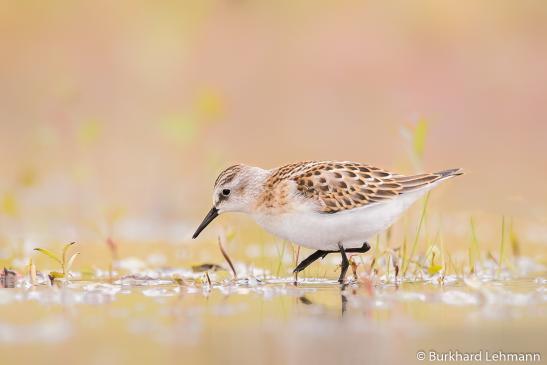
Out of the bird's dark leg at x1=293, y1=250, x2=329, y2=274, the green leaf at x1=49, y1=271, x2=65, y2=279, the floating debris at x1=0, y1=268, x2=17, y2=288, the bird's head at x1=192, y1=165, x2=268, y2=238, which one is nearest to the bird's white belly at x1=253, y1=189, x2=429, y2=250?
the bird's dark leg at x1=293, y1=250, x2=329, y2=274

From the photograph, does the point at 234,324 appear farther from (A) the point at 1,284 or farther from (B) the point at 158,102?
(B) the point at 158,102

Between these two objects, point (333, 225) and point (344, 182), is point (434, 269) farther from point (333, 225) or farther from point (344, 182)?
point (344, 182)

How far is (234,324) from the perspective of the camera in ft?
25.2

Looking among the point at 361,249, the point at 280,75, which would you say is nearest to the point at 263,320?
the point at 361,249

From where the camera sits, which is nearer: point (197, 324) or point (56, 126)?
point (197, 324)

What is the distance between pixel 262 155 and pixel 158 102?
4.32 meters

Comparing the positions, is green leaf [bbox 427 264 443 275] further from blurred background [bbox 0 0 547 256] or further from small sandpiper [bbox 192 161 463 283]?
blurred background [bbox 0 0 547 256]

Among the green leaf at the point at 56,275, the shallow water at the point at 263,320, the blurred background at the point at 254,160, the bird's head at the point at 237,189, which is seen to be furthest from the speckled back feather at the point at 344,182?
the green leaf at the point at 56,275

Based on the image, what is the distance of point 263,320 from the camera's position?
307 inches

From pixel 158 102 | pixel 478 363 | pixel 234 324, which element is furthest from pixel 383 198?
pixel 158 102

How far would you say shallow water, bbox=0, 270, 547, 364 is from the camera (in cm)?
672

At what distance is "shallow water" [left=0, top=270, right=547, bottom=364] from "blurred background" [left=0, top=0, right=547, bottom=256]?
9897 millimetres

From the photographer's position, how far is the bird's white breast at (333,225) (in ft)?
32.2

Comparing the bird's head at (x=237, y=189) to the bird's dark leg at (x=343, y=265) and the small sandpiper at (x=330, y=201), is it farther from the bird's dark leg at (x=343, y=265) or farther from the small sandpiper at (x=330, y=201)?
the bird's dark leg at (x=343, y=265)
